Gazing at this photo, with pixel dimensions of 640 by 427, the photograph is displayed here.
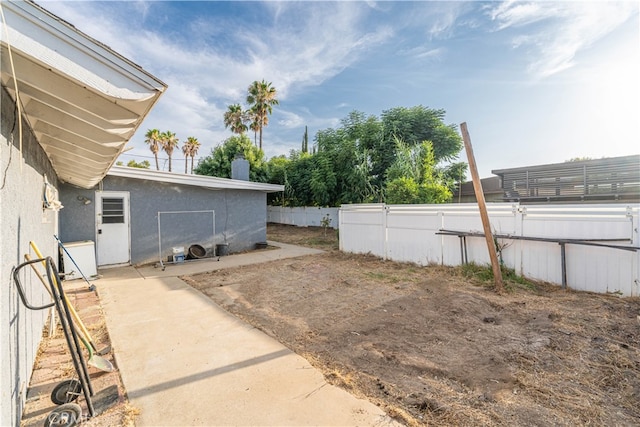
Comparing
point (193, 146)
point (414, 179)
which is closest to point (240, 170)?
point (414, 179)

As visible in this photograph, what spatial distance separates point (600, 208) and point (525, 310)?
7.90 feet

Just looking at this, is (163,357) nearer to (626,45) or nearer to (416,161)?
(626,45)

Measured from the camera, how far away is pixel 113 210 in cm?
753

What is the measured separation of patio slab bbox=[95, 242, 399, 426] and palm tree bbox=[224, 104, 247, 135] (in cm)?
2219

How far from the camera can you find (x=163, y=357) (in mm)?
2996

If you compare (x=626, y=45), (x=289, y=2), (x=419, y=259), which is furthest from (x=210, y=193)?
(x=626, y=45)

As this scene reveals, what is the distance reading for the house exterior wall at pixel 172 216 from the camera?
7.07 m

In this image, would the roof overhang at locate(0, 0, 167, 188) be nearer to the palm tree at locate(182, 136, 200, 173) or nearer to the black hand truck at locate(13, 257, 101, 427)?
the black hand truck at locate(13, 257, 101, 427)

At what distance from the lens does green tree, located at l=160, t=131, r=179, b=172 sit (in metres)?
28.0

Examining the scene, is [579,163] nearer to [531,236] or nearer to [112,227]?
[531,236]

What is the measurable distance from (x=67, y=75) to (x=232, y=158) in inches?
768

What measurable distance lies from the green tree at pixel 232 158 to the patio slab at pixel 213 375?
1581 cm

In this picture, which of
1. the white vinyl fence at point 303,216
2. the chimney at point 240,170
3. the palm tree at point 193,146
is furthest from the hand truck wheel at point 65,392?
Answer: the palm tree at point 193,146

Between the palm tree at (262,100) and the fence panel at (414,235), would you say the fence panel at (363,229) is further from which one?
the palm tree at (262,100)
